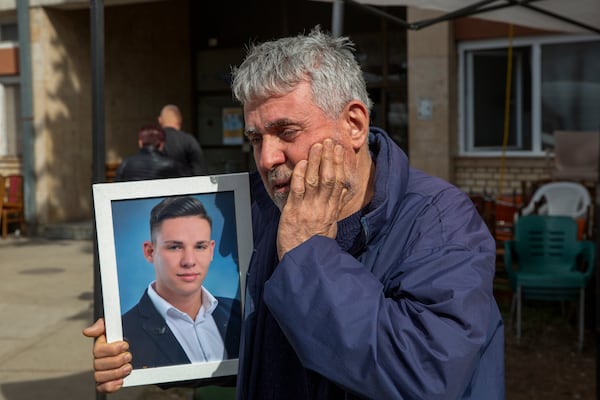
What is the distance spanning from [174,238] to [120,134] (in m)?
12.7

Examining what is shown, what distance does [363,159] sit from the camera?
164cm

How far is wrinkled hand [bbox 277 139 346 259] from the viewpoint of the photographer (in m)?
1.40

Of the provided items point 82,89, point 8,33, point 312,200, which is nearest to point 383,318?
point 312,200

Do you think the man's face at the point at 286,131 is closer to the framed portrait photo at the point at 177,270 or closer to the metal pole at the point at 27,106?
the framed portrait photo at the point at 177,270

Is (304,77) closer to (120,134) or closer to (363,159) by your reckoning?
(363,159)

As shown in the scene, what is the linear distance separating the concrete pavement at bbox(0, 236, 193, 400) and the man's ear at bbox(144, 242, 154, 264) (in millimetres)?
1166

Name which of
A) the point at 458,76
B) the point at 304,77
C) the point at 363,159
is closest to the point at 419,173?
the point at 363,159

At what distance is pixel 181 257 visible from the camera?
1811mm

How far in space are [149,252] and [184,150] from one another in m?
6.26

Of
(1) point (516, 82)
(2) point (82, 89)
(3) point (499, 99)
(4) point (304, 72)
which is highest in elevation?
(2) point (82, 89)

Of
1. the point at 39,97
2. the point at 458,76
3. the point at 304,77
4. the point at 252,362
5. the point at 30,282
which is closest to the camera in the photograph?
the point at 304,77

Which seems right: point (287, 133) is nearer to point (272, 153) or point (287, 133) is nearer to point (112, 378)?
point (272, 153)

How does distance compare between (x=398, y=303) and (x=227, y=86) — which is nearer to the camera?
(x=398, y=303)

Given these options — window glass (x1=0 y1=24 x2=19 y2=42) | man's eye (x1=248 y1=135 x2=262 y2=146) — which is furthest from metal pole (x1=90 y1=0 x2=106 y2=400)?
window glass (x1=0 y1=24 x2=19 y2=42)
